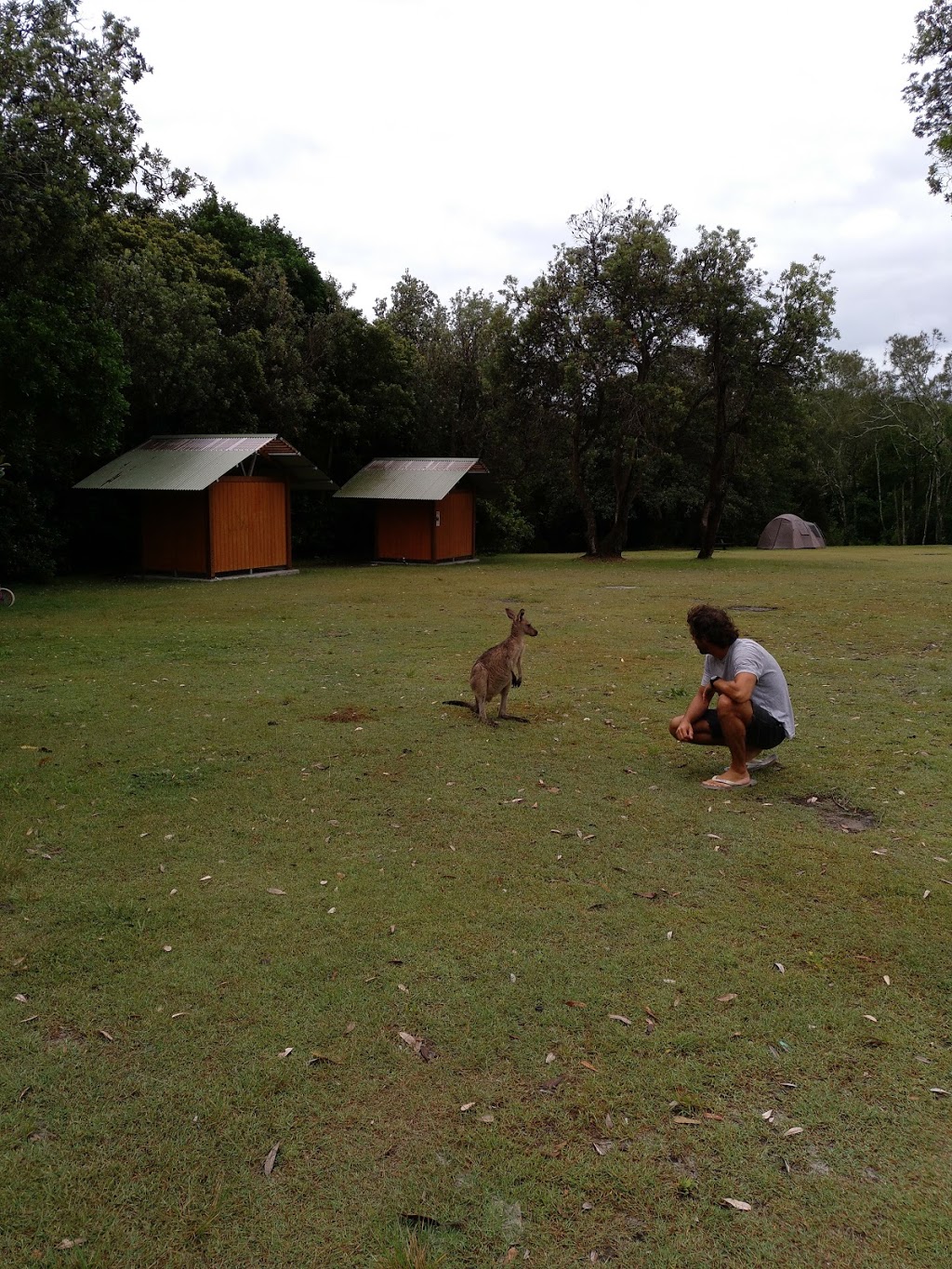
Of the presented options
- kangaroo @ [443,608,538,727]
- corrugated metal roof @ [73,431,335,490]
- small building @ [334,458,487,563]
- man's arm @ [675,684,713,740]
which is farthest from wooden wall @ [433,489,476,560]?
man's arm @ [675,684,713,740]

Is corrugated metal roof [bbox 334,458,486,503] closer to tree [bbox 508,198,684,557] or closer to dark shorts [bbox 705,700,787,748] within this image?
tree [bbox 508,198,684,557]

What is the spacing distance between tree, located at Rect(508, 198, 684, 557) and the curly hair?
22.7 m

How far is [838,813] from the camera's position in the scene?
6.11 meters

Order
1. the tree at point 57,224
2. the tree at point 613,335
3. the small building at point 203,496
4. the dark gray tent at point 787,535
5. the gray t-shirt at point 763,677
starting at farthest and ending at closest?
the dark gray tent at point 787,535 < the tree at point 613,335 < the small building at point 203,496 < the tree at point 57,224 < the gray t-shirt at point 763,677

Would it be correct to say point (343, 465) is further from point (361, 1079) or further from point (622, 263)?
Answer: point (361, 1079)

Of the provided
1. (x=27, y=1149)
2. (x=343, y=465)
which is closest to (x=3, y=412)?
(x=343, y=465)

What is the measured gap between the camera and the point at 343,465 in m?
33.8

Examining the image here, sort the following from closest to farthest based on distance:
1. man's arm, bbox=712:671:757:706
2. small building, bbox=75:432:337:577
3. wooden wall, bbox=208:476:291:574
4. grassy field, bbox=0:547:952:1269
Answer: grassy field, bbox=0:547:952:1269
man's arm, bbox=712:671:757:706
small building, bbox=75:432:337:577
wooden wall, bbox=208:476:291:574

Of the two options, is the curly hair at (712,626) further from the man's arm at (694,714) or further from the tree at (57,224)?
the tree at (57,224)

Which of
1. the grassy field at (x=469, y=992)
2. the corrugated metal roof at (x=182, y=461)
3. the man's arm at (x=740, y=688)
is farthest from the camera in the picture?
the corrugated metal roof at (x=182, y=461)

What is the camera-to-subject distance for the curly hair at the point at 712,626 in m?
6.42

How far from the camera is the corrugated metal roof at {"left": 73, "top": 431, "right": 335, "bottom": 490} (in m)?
22.4

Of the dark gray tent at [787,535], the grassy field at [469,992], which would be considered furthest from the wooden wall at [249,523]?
the dark gray tent at [787,535]

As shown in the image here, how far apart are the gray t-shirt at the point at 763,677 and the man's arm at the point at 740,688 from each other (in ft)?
0.49
